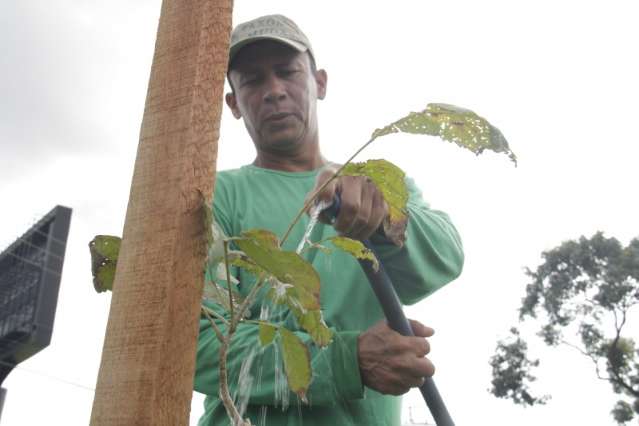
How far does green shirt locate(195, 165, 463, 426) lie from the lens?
160 centimetres

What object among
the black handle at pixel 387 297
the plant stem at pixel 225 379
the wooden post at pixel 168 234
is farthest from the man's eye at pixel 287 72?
the plant stem at pixel 225 379

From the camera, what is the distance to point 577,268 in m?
21.7

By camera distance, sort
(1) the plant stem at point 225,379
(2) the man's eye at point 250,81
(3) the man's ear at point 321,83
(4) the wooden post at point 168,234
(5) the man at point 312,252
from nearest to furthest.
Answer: (4) the wooden post at point 168,234 → (1) the plant stem at point 225,379 → (5) the man at point 312,252 → (2) the man's eye at point 250,81 → (3) the man's ear at point 321,83

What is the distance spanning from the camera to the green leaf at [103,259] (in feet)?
3.98

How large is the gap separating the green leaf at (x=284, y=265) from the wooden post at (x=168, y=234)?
72 mm

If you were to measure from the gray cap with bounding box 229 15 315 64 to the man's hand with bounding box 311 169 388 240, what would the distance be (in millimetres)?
793

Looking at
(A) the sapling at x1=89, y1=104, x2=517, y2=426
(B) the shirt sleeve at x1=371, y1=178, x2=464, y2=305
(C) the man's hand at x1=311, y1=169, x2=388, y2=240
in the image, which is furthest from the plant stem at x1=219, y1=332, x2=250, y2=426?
(B) the shirt sleeve at x1=371, y1=178, x2=464, y2=305

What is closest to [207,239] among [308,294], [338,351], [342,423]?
[308,294]

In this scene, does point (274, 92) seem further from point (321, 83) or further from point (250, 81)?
point (321, 83)

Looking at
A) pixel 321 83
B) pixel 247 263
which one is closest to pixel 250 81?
pixel 321 83

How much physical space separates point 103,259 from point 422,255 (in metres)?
0.92

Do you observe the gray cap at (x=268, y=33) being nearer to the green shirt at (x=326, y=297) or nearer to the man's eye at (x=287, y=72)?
the man's eye at (x=287, y=72)

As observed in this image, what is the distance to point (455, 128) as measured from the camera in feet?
3.81

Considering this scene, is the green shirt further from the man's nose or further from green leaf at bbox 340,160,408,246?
green leaf at bbox 340,160,408,246
